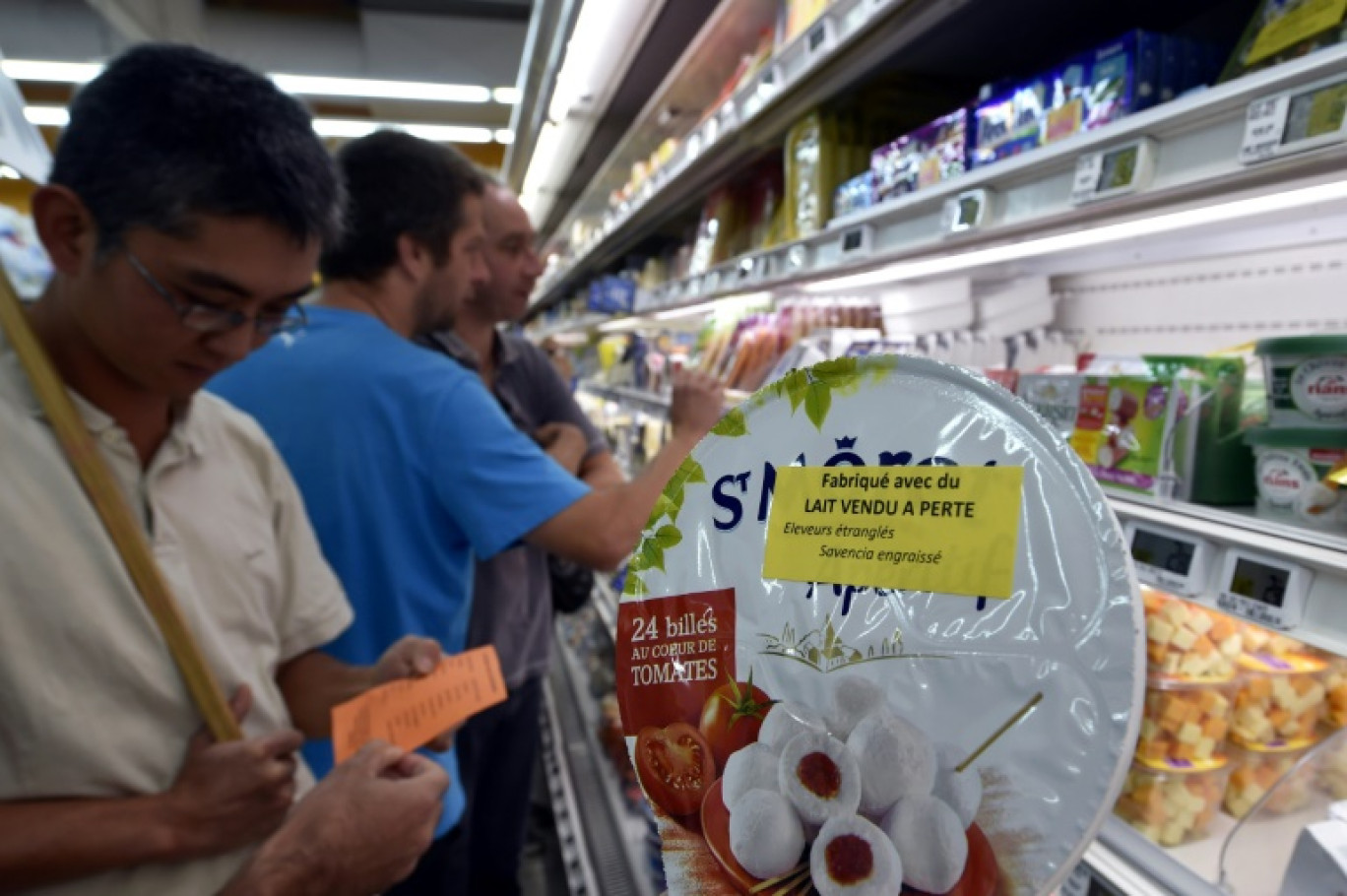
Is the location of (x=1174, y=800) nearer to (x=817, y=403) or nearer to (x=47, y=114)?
(x=817, y=403)

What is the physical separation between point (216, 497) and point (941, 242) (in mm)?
1149

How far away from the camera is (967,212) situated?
1042 millimetres

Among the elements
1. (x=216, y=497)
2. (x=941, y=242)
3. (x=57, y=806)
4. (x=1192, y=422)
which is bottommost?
(x=57, y=806)

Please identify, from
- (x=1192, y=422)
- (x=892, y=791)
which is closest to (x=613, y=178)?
(x=1192, y=422)

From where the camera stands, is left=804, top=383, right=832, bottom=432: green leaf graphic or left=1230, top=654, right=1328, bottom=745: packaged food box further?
left=1230, top=654, right=1328, bottom=745: packaged food box

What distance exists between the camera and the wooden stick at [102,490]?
33.2 inches

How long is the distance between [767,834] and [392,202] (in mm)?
1547

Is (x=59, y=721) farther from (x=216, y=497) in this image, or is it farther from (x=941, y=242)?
(x=941, y=242)

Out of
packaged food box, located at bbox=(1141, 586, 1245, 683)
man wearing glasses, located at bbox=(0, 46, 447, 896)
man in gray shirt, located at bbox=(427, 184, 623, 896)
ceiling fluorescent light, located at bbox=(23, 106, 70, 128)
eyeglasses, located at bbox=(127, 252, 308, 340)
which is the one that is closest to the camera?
man wearing glasses, located at bbox=(0, 46, 447, 896)

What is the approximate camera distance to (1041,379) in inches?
43.2

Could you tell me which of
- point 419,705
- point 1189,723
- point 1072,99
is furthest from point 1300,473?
point 419,705

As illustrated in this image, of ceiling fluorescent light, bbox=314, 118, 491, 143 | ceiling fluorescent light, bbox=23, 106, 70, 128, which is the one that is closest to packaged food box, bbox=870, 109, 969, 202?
ceiling fluorescent light, bbox=314, 118, 491, 143

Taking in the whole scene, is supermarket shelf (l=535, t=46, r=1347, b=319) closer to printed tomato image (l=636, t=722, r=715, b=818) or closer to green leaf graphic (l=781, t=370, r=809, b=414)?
green leaf graphic (l=781, t=370, r=809, b=414)

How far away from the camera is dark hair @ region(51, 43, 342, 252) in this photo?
36.2 inches
